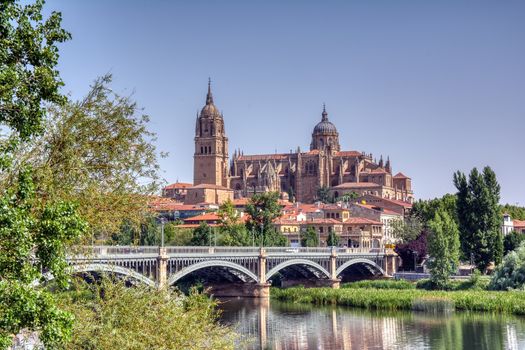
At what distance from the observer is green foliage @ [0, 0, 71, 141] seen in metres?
12.6

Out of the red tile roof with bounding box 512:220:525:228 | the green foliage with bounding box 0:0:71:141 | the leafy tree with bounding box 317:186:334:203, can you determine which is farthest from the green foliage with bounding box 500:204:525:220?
the green foliage with bounding box 0:0:71:141

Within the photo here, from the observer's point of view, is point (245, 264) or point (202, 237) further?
point (202, 237)

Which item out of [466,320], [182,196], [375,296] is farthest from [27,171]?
[182,196]

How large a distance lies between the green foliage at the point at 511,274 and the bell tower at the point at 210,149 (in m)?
109

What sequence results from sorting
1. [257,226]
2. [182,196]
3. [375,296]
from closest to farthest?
[375,296] → [257,226] → [182,196]

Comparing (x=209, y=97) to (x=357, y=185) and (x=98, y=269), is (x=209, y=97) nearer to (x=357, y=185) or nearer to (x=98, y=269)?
(x=357, y=185)

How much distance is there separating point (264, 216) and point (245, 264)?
2650 centimetres

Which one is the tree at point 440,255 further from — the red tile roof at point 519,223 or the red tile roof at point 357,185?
the red tile roof at point 357,185

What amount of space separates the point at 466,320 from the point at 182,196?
114 meters

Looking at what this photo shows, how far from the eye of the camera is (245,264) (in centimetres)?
6544

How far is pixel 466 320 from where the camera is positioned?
168ft

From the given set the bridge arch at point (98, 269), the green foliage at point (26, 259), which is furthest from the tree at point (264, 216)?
the green foliage at point (26, 259)

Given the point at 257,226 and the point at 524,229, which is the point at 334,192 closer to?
the point at 524,229

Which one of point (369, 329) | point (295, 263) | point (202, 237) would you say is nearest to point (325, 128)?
point (202, 237)
